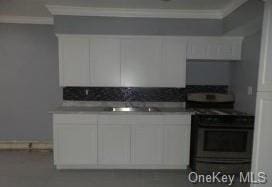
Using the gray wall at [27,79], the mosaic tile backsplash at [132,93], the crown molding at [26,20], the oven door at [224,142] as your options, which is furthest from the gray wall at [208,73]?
the crown molding at [26,20]

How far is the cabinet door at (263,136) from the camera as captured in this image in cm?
189

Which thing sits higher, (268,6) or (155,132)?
(268,6)

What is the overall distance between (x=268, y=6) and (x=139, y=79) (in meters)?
1.92

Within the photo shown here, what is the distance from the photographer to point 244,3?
2.59 metres

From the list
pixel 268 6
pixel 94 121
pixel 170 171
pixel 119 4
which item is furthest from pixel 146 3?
pixel 170 171

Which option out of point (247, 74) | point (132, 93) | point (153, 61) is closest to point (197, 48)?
point (153, 61)

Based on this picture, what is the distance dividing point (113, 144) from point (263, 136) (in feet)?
6.24

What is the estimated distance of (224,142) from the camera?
3.01 m

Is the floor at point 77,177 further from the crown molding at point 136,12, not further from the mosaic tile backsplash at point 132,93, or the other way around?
the crown molding at point 136,12

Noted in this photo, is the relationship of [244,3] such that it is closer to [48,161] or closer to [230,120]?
[230,120]

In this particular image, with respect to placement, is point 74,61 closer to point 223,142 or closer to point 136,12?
point 136,12

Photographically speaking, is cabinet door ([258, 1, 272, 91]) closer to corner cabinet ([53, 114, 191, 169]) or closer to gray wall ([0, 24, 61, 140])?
corner cabinet ([53, 114, 191, 169])

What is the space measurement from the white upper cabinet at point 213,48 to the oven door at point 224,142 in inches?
43.5

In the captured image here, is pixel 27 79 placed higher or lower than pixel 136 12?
lower
